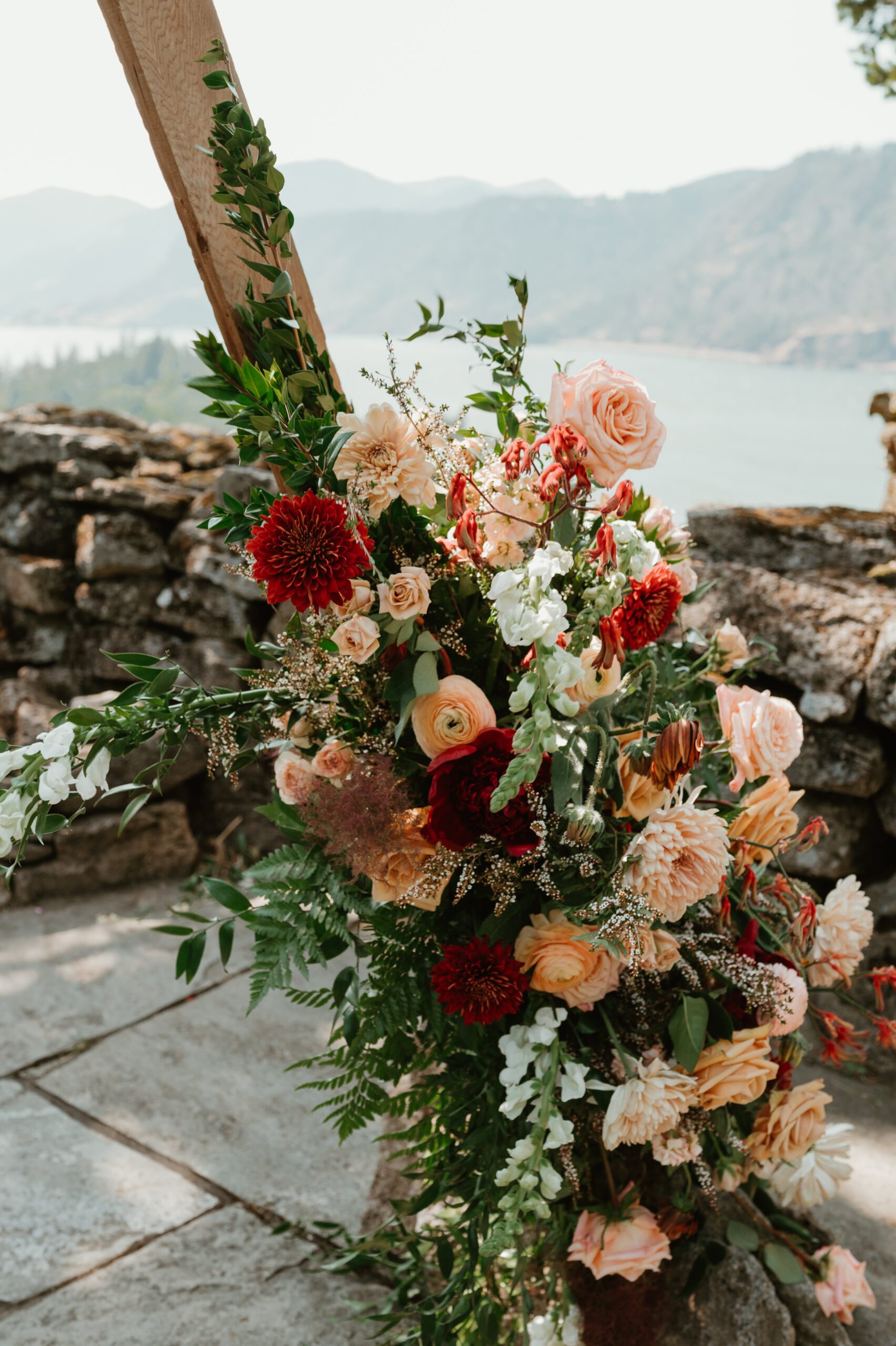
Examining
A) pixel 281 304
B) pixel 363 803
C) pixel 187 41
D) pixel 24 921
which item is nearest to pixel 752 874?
pixel 363 803

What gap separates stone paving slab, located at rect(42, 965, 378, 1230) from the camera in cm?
176

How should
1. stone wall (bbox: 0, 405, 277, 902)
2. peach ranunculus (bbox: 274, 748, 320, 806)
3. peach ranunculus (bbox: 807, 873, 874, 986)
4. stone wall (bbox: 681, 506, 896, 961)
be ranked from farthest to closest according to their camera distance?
stone wall (bbox: 0, 405, 277, 902) < stone wall (bbox: 681, 506, 896, 961) < peach ranunculus (bbox: 807, 873, 874, 986) < peach ranunculus (bbox: 274, 748, 320, 806)

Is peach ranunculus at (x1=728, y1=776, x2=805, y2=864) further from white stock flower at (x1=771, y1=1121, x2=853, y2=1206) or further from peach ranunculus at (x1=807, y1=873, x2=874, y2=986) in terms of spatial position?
white stock flower at (x1=771, y1=1121, x2=853, y2=1206)

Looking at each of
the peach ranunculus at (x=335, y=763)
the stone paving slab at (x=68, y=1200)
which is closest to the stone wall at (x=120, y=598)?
the stone paving slab at (x=68, y=1200)

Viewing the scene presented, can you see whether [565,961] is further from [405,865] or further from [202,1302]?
[202,1302]

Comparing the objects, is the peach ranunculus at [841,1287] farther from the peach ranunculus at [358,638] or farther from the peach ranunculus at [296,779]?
the peach ranunculus at [358,638]

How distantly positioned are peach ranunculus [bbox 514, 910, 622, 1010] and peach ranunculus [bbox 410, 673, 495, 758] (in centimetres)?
25

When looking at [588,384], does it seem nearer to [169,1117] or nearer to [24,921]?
[169,1117]

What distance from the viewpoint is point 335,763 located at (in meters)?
0.93

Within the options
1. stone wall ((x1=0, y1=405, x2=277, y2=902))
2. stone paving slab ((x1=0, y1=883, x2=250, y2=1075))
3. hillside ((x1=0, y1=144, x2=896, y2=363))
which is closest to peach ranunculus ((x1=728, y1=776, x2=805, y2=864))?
stone paving slab ((x1=0, y1=883, x2=250, y2=1075))

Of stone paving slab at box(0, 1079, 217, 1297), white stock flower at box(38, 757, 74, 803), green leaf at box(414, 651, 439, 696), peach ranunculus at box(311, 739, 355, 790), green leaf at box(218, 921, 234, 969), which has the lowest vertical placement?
stone paving slab at box(0, 1079, 217, 1297)

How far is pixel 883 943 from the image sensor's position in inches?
86.6

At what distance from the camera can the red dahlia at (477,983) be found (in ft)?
2.84

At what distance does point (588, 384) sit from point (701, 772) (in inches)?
21.3
